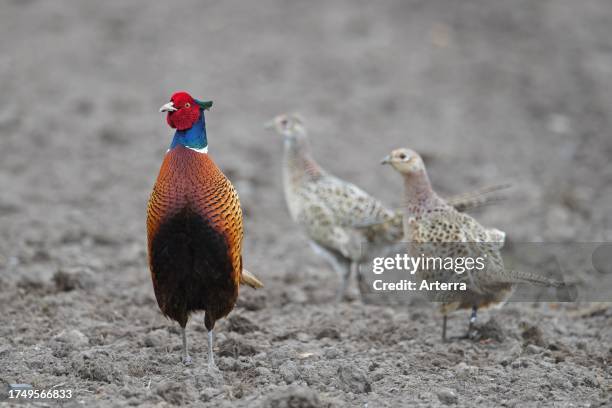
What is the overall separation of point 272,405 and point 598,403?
1.92 metres

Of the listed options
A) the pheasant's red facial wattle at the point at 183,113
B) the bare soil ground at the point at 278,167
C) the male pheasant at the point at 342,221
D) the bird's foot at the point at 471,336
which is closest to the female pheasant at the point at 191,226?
the pheasant's red facial wattle at the point at 183,113

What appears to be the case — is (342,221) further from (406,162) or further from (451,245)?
(451,245)

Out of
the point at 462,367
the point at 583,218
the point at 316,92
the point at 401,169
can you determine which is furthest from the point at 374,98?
the point at 462,367

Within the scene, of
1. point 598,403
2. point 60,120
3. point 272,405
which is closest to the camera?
point 272,405

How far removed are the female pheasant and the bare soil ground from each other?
484 mm

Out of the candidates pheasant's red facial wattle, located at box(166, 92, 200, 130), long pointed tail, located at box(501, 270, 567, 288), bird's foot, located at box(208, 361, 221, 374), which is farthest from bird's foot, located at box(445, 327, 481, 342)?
pheasant's red facial wattle, located at box(166, 92, 200, 130)

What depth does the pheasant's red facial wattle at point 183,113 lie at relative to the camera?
5000mm

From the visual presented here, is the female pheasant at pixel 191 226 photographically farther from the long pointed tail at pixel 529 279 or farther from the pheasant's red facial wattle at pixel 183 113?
the long pointed tail at pixel 529 279

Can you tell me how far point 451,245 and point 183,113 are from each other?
212 cm

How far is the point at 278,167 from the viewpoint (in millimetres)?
9984

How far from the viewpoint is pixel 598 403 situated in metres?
4.80

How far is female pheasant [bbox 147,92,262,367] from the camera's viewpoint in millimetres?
4863

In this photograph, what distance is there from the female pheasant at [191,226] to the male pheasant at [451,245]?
151cm

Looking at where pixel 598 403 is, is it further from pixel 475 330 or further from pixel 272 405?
pixel 272 405
